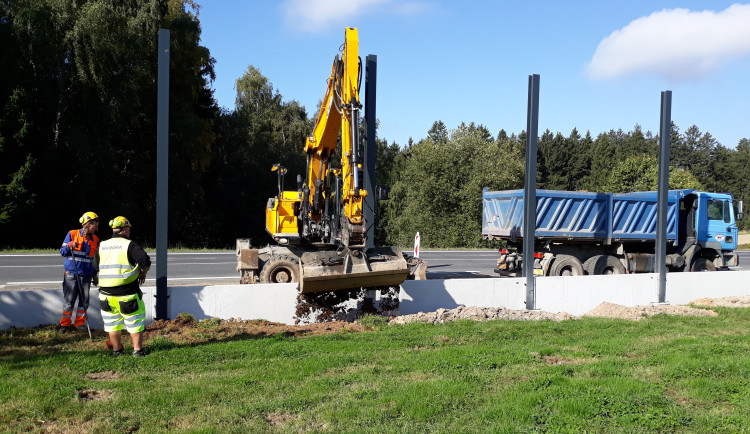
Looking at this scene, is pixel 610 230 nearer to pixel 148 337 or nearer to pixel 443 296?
pixel 443 296

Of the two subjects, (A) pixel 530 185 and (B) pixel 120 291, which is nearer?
(B) pixel 120 291

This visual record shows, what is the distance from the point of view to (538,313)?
11.2 meters

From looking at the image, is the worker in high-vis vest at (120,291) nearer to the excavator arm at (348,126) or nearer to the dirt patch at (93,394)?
the dirt patch at (93,394)

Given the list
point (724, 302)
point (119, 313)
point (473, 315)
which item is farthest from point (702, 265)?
point (119, 313)

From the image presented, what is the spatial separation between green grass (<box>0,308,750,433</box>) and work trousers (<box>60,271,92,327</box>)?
409mm

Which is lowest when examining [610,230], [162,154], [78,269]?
[78,269]

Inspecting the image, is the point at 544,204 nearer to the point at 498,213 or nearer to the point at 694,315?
the point at 498,213

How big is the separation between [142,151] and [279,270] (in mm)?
24417

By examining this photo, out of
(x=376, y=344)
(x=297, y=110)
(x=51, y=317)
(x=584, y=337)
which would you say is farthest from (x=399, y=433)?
(x=297, y=110)

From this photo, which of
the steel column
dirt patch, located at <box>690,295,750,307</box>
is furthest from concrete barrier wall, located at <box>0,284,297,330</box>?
dirt patch, located at <box>690,295,750,307</box>

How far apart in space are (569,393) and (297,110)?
167 feet

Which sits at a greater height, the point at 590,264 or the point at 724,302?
the point at 590,264

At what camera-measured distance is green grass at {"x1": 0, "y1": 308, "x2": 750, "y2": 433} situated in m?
5.01

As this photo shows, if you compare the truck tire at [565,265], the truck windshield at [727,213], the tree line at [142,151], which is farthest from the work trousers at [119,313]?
the tree line at [142,151]
